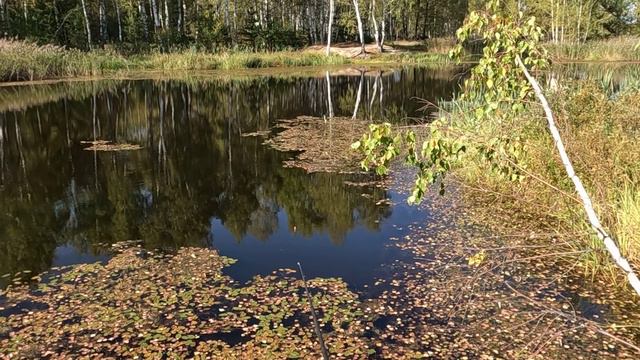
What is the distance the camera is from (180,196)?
913cm

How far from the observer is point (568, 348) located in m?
4.38

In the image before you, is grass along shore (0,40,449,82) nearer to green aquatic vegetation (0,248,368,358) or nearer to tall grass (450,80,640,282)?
green aquatic vegetation (0,248,368,358)

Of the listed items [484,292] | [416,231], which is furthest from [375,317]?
[416,231]

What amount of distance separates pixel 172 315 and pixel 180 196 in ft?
14.4

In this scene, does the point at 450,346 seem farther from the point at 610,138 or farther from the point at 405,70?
the point at 405,70

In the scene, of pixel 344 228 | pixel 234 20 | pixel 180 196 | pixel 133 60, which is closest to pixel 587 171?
pixel 344 228

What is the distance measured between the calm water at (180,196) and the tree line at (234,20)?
19.8 m

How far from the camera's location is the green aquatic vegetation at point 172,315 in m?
4.46

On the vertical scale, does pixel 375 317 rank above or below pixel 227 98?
below

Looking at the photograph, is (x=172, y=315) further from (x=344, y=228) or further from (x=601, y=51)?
(x=601, y=51)

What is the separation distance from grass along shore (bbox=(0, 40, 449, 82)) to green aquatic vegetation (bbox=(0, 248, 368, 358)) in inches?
937

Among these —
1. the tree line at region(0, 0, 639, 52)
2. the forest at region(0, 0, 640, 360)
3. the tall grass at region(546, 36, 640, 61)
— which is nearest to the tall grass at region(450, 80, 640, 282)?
the forest at region(0, 0, 640, 360)

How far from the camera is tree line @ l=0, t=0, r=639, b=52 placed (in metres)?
36.2

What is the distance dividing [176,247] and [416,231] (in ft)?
10.9
